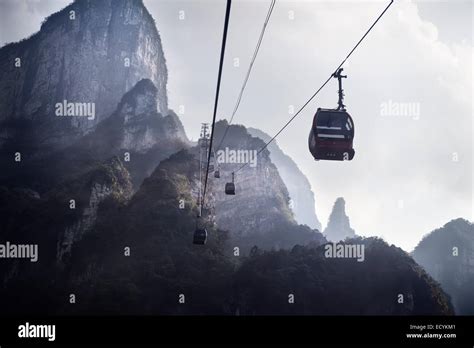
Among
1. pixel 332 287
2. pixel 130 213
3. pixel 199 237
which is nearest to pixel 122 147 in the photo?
pixel 130 213

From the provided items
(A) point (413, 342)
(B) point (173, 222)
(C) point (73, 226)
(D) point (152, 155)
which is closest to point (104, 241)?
(C) point (73, 226)

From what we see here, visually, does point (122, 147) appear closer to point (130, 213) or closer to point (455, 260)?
point (130, 213)

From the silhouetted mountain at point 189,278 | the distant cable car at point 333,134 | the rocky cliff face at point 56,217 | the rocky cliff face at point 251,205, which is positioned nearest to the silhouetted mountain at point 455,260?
the rocky cliff face at point 251,205

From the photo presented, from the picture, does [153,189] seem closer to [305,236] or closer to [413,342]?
[305,236]

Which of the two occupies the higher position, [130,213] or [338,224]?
[130,213]

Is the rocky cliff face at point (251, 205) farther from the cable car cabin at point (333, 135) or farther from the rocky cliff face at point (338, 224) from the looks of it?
the cable car cabin at point (333, 135)

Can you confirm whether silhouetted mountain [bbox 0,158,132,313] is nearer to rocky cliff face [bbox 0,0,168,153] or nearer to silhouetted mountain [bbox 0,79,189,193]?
silhouetted mountain [bbox 0,79,189,193]

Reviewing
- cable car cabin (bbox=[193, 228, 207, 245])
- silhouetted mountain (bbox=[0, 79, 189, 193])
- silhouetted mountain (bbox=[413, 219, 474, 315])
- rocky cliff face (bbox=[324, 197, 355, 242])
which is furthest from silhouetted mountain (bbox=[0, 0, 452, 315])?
rocky cliff face (bbox=[324, 197, 355, 242])
